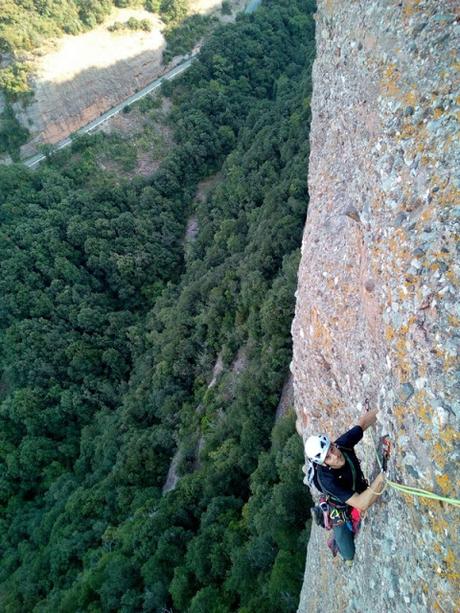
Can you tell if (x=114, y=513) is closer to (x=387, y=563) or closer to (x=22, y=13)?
(x=387, y=563)

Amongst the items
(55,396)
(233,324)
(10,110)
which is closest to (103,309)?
(55,396)

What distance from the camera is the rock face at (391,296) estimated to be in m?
6.07

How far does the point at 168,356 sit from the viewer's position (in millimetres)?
31906

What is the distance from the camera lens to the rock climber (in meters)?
6.80

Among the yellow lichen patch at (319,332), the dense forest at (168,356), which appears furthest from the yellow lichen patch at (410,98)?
the dense forest at (168,356)

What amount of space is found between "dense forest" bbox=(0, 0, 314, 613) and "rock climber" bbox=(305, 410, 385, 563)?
31.7 ft

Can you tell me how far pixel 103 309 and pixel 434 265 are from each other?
3917cm

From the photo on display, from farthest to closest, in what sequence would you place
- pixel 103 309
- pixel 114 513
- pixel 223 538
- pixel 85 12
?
pixel 85 12 → pixel 103 309 → pixel 114 513 → pixel 223 538

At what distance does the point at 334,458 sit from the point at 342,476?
0.45 m

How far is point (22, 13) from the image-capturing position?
47.6 m

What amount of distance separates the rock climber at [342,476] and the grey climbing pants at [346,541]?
17.3 inches

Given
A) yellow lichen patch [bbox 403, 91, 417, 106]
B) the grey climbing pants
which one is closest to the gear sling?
the grey climbing pants

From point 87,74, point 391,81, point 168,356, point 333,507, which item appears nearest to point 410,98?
point 391,81

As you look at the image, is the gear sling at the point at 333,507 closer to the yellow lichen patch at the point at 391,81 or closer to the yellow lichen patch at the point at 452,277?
the yellow lichen patch at the point at 452,277
